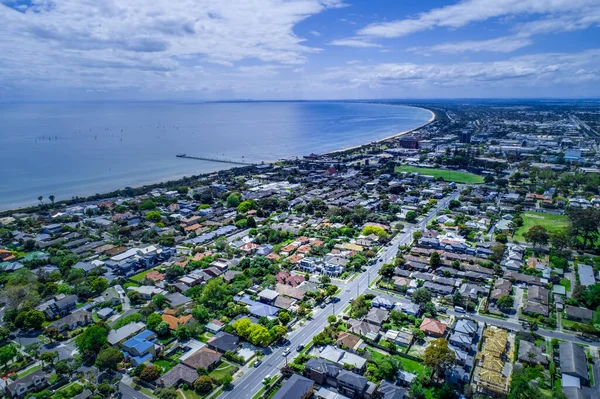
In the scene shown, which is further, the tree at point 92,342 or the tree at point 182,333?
the tree at point 182,333

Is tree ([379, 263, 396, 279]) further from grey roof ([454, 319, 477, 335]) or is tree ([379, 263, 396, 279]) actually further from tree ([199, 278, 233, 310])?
tree ([199, 278, 233, 310])

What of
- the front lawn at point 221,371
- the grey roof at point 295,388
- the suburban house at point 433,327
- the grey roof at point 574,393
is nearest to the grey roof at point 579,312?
the grey roof at point 574,393

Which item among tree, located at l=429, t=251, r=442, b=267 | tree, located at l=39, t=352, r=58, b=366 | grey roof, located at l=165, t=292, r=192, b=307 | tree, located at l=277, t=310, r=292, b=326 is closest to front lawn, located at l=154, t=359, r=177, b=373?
grey roof, located at l=165, t=292, r=192, b=307

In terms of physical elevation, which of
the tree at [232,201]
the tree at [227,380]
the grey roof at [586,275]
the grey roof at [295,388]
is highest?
the tree at [232,201]

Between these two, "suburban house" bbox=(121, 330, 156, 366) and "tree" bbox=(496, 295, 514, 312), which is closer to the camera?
"suburban house" bbox=(121, 330, 156, 366)

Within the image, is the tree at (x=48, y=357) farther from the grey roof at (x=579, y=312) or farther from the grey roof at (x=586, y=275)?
the grey roof at (x=586, y=275)

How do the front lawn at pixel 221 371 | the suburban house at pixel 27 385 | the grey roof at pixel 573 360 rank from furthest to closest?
1. the front lawn at pixel 221 371
2. the grey roof at pixel 573 360
3. the suburban house at pixel 27 385
